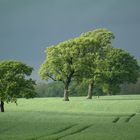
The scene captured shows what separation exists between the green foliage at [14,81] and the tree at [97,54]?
3143 cm

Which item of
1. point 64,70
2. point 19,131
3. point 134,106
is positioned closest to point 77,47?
point 64,70

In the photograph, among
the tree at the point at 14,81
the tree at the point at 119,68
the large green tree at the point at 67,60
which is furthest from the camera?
the tree at the point at 119,68

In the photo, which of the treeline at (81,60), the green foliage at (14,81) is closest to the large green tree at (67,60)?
the treeline at (81,60)

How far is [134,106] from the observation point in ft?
271

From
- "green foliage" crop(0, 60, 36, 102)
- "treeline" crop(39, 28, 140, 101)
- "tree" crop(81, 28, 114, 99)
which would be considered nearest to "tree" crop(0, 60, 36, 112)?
"green foliage" crop(0, 60, 36, 102)

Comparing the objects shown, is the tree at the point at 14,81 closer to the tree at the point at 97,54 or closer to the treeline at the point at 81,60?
the treeline at the point at 81,60

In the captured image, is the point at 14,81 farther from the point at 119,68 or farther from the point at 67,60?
the point at 119,68

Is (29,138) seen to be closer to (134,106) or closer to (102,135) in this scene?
(102,135)

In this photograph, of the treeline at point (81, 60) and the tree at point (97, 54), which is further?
the tree at point (97, 54)

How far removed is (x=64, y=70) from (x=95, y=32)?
694 inches

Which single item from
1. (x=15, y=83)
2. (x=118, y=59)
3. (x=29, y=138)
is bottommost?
(x=29, y=138)

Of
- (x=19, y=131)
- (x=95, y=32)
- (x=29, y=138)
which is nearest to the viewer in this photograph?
(x=29, y=138)

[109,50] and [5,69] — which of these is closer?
[5,69]

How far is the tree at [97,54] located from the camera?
109750 mm
